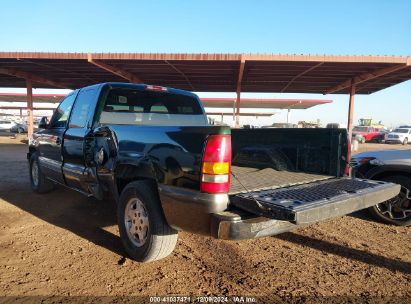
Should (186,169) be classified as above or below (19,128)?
above

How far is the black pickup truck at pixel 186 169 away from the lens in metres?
2.60

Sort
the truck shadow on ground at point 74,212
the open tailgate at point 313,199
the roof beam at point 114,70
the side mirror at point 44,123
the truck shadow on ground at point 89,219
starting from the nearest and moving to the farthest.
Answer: the open tailgate at point 313,199, the truck shadow on ground at point 89,219, the truck shadow on ground at point 74,212, the side mirror at point 44,123, the roof beam at point 114,70

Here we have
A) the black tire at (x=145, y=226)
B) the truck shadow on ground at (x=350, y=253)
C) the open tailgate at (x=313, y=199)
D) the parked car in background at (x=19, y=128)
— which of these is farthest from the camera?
the parked car in background at (x=19, y=128)

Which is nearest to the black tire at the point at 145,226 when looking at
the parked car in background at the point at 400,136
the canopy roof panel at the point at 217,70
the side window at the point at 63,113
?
the side window at the point at 63,113

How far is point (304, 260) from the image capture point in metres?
3.50

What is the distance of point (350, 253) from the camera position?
372 cm

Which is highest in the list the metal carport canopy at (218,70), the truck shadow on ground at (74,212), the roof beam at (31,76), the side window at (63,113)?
the metal carport canopy at (218,70)

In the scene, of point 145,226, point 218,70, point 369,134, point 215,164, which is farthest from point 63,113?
point 369,134

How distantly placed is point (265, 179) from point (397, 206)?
2445mm

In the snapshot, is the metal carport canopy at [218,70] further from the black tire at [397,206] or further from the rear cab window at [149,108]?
the black tire at [397,206]

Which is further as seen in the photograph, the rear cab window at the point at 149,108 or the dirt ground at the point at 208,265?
the rear cab window at the point at 149,108

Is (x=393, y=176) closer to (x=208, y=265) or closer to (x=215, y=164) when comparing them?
(x=208, y=265)

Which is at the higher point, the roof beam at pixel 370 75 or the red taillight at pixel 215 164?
the roof beam at pixel 370 75

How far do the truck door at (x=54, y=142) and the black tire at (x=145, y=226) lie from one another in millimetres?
2015
